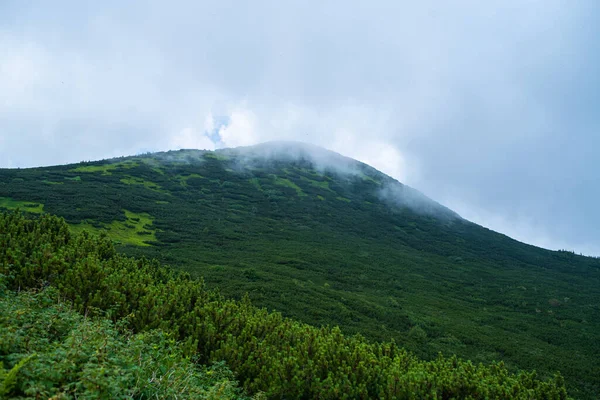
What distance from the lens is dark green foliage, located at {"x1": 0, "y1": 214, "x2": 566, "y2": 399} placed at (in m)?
5.57

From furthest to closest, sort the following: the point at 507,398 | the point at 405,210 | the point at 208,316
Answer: the point at 405,210, the point at 208,316, the point at 507,398

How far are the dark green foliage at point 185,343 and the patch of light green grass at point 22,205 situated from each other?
2058 cm

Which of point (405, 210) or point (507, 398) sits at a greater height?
point (405, 210)

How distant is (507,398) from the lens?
279 inches

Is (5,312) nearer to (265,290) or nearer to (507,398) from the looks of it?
(507,398)

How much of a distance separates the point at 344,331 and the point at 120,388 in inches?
507

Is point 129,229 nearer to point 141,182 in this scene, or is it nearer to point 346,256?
point 346,256

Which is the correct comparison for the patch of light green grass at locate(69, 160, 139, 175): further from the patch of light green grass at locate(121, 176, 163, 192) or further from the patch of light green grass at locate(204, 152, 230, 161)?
the patch of light green grass at locate(204, 152, 230, 161)

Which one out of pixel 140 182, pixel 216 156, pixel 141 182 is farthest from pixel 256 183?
pixel 216 156

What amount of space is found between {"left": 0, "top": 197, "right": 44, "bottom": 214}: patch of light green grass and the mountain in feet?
0.42

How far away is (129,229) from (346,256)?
64.8 ft

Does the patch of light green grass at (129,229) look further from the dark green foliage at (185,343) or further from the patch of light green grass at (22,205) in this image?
the dark green foliage at (185,343)

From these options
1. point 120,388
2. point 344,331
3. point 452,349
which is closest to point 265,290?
point 344,331

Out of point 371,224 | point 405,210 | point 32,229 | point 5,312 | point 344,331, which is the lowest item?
point 344,331
